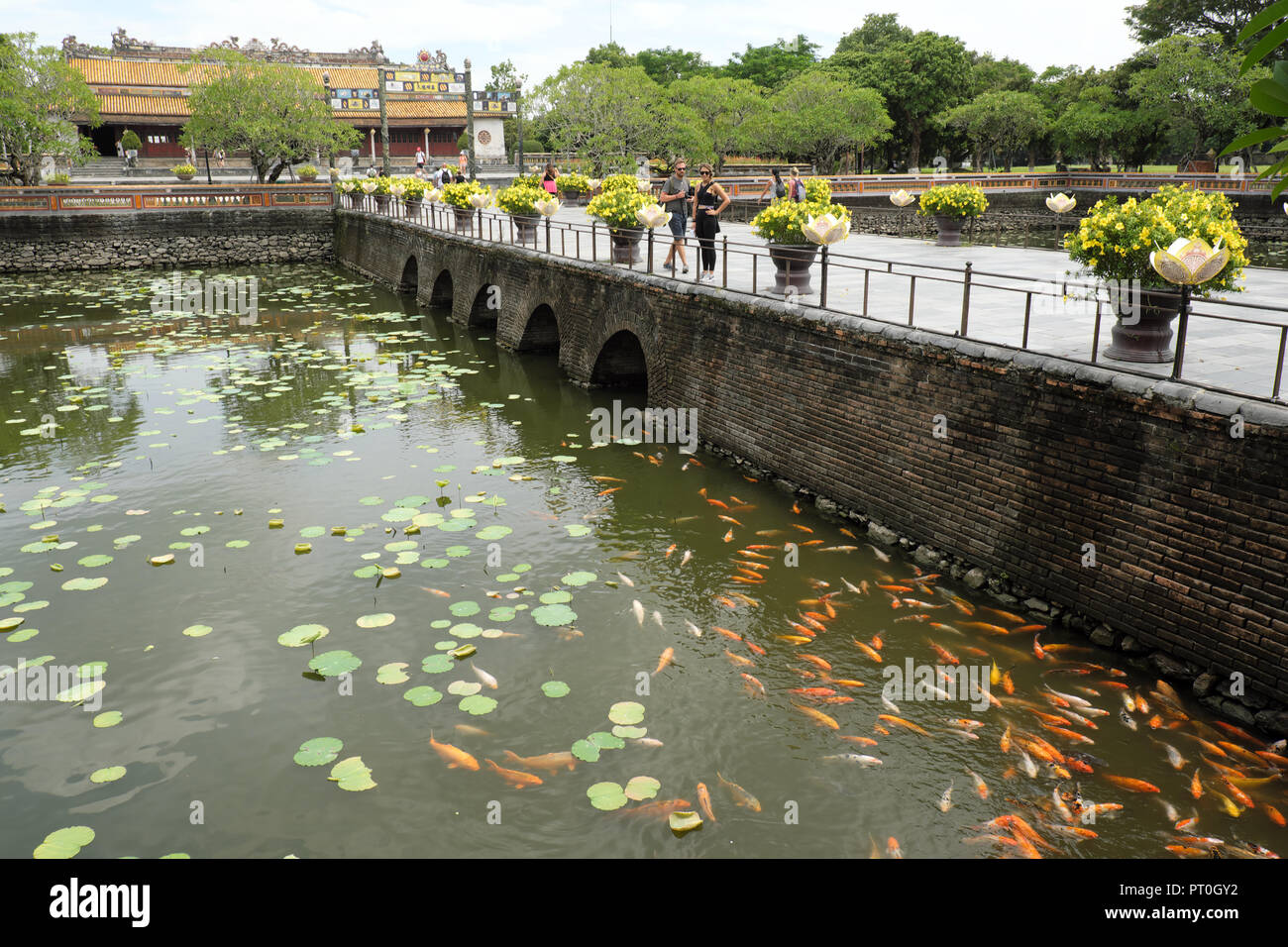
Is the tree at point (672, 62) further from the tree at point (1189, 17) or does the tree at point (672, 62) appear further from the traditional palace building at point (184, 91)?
the tree at point (1189, 17)

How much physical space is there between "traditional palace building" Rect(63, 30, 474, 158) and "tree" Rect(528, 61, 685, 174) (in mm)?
9590

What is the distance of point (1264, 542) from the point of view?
18.6 feet

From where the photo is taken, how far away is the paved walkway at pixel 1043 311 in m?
7.13

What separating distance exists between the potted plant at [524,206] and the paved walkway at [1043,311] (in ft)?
6.18

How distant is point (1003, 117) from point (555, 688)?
45083 mm

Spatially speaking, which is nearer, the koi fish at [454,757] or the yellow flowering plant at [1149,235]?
the koi fish at [454,757]

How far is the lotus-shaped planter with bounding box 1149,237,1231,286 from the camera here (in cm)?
645

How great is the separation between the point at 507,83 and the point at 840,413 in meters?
67.4

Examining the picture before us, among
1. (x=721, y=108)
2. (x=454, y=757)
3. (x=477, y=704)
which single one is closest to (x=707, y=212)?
(x=477, y=704)

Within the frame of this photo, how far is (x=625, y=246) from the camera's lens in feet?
45.6

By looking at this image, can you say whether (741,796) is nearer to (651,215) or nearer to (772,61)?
(651,215)

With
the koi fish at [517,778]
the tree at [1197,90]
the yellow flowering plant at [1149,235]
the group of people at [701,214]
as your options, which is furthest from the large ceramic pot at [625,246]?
the tree at [1197,90]

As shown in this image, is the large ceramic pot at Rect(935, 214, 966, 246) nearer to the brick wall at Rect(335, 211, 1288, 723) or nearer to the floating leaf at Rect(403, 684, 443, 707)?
the brick wall at Rect(335, 211, 1288, 723)
